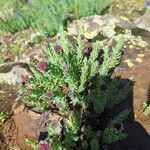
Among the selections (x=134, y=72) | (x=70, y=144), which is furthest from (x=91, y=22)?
(x=70, y=144)

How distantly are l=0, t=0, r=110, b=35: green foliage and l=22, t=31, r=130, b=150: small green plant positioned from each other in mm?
2335

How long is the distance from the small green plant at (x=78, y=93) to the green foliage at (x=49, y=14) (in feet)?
7.66

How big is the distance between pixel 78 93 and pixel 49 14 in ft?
10.3

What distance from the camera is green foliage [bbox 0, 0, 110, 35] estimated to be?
7.25m

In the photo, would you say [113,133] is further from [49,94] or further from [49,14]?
[49,14]

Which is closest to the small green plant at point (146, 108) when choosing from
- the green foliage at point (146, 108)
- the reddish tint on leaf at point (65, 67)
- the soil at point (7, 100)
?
the green foliage at point (146, 108)

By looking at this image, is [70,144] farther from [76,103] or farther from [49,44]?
[49,44]

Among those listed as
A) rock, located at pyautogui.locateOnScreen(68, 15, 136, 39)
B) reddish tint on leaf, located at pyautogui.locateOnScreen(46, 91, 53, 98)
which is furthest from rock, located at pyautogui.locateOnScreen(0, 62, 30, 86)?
reddish tint on leaf, located at pyautogui.locateOnScreen(46, 91, 53, 98)

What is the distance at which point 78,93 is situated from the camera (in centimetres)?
459

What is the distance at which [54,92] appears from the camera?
4555 mm

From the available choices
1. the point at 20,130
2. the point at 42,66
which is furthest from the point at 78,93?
the point at 20,130

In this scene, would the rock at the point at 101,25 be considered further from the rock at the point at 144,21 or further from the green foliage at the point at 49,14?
the green foliage at the point at 49,14

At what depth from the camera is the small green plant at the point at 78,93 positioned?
4.29m

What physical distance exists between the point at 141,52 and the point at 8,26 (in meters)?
3.64
